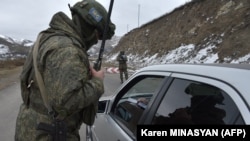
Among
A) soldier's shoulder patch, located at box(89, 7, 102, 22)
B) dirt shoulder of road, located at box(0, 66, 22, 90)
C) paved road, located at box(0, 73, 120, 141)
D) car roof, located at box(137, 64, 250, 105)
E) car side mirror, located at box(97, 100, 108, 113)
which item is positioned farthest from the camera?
dirt shoulder of road, located at box(0, 66, 22, 90)

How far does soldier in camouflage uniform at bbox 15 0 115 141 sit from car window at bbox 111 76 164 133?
0.43 m

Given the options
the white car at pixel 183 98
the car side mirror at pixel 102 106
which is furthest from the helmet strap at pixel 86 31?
the car side mirror at pixel 102 106

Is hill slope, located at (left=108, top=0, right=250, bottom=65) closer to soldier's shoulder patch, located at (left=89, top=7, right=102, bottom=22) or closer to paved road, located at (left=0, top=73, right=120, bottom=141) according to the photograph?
paved road, located at (left=0, top=73, right=120, bottom=141)

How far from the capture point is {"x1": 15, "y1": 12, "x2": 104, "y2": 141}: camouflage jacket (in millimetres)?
2455

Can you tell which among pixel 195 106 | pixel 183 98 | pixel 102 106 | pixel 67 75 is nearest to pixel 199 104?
pixel 195 106

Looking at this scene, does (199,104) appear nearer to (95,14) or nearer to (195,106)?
(195,106)

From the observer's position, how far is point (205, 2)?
3094cm

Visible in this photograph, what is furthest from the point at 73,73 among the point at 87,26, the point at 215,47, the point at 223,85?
the point at 215,47

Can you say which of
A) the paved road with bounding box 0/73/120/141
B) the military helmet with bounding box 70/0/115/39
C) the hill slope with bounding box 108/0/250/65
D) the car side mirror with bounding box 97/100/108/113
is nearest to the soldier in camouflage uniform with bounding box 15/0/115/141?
the military helmet with bounding box 70/0/115/39

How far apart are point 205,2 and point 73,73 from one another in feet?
97.6

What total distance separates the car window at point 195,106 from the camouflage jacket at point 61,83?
46 cm

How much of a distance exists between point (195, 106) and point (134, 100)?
1349 mm

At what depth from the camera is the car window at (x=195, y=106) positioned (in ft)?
6.44

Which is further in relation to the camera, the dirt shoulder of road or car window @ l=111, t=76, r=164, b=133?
the dirt shoulder of road
